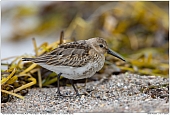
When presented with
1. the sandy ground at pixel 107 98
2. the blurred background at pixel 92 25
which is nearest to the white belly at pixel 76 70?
the sandy ground at pixel 107 98

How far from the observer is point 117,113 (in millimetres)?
3607

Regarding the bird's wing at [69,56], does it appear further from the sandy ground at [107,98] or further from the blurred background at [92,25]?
the blurred background at [92,25]

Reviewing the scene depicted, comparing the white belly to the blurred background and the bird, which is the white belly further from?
the blurred background

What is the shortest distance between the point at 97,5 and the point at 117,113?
561cm

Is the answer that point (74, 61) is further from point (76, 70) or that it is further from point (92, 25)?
point (92, 25)

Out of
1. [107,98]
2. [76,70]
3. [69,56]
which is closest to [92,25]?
[69,56]

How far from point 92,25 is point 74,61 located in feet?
11.1

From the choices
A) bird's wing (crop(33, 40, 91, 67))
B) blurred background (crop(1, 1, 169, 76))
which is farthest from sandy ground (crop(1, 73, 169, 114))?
blurred background (crop(1, 1, 169, 76))

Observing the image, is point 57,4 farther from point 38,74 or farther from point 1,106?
point 1,106

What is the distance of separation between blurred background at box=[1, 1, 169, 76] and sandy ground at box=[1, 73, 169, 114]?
136cm

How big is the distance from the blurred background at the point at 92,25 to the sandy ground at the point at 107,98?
1363 millimetres

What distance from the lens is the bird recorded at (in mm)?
4316

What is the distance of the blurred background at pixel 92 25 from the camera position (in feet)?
23.6

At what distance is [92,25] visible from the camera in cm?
765
